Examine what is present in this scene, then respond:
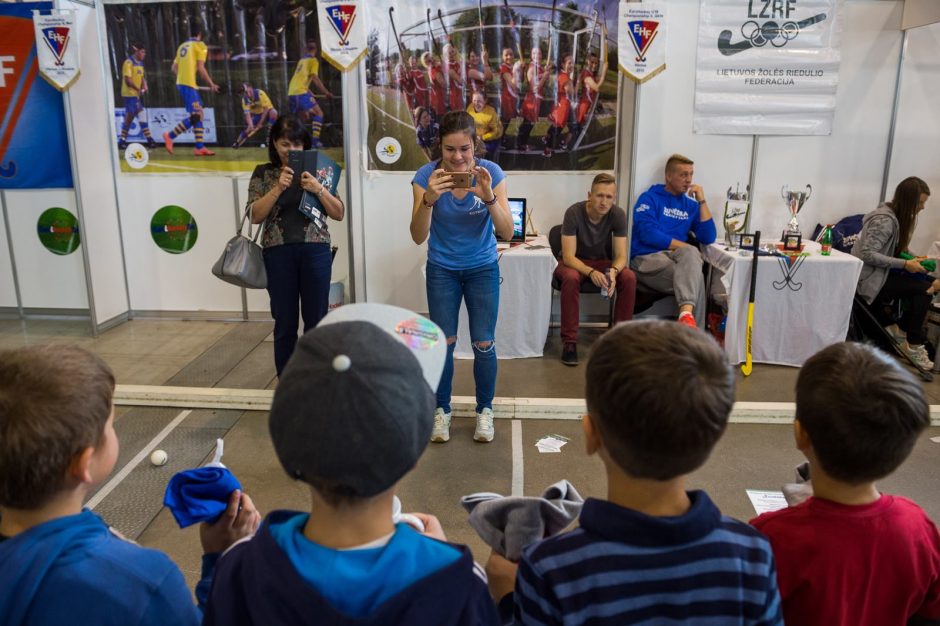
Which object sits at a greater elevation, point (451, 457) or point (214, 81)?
point (214, 81)

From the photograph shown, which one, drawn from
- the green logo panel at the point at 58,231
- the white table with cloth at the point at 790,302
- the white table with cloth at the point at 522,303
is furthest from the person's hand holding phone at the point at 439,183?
the green logo panel at the point at 58,231

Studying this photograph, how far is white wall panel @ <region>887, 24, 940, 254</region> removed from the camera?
4867 millimetres

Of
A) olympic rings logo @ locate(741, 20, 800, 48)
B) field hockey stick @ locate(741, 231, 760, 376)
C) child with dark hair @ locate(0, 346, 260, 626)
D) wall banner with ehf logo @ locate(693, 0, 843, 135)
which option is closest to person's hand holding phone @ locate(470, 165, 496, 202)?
child with dark hair @ locate(0, 346, 260, 626)

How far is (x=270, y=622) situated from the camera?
80cm

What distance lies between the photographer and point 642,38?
13.5 ft

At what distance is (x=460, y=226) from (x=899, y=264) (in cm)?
310

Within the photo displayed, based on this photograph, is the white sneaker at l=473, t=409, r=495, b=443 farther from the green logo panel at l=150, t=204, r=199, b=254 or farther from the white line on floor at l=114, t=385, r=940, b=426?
the green logo panel at l=150, t=204, r=199, b=254

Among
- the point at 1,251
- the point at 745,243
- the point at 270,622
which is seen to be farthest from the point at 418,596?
the point at 1,251

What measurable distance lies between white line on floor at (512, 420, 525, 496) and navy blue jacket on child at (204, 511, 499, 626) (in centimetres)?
196

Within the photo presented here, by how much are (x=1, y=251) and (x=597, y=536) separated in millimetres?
5944

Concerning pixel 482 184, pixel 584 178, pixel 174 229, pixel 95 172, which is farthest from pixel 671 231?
pixel 95 172

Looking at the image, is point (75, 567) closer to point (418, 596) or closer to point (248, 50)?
point (418, 596)

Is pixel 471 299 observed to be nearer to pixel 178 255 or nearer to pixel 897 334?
pixel 178 255

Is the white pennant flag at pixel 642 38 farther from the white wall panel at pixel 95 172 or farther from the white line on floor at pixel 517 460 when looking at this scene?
the white wall panel at pixel 95 172
